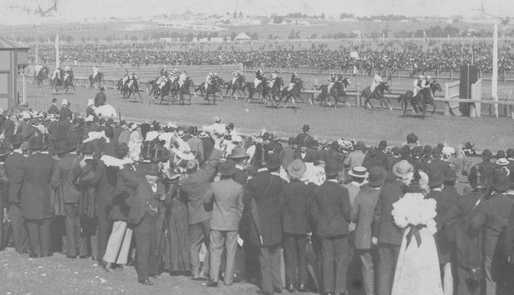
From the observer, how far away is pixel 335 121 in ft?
95.7

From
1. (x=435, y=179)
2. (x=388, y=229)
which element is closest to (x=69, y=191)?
(x=388, y=229)

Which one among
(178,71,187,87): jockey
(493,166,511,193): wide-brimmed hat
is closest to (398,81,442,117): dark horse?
(178,71,187,87): jockey

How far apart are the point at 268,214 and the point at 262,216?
0.22ft

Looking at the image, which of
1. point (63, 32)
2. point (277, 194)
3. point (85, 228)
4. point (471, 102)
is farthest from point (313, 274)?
point (63, 32)

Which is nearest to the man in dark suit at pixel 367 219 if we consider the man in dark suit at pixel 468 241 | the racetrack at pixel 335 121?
the man in dark suit at pixel 468 241

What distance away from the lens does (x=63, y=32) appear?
7869 inches

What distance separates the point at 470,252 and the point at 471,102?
21.2 m

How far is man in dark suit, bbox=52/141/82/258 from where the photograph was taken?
452 inches

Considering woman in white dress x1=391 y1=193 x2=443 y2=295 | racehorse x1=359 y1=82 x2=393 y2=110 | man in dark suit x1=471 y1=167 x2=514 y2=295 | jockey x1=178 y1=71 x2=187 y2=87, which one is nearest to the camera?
woman in white dress x1=391 y1=193 x2=443 y2=295

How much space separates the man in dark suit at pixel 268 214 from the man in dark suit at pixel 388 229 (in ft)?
3.71

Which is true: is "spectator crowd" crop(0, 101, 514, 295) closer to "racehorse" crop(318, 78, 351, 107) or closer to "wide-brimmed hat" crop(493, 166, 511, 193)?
"wide-brimmed hat" crop(493, 166, 511, 193)

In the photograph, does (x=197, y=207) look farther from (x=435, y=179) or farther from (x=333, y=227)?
(x=435, y=179)

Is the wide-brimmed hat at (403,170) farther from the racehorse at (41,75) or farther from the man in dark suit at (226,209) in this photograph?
the racehorse at (41,75)

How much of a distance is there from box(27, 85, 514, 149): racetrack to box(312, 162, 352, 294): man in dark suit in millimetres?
14015
